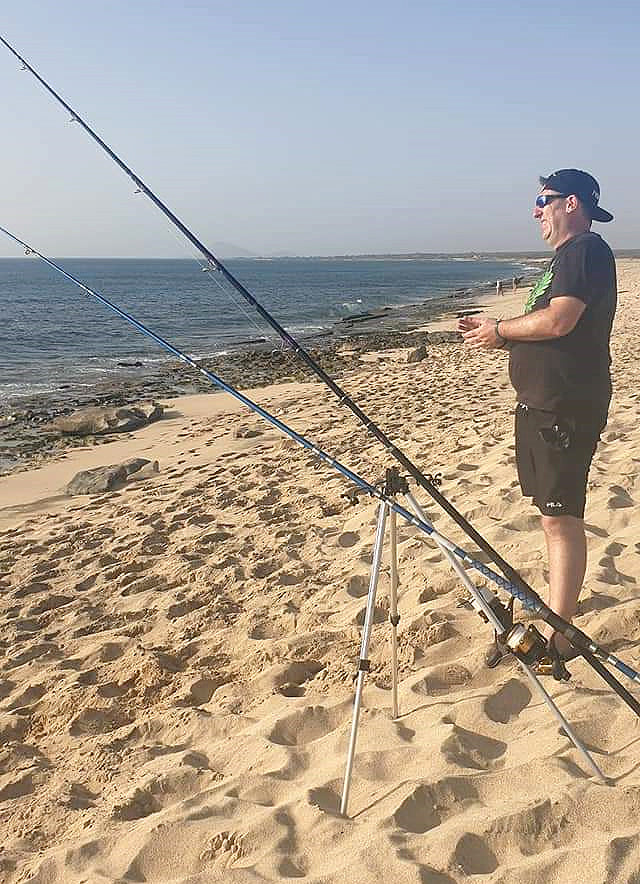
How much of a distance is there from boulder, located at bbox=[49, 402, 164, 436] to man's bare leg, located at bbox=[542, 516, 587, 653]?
30.1ft

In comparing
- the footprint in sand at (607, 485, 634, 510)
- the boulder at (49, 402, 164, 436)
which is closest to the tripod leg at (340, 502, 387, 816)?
the footprint in sand at (607, 485, 634, 510)

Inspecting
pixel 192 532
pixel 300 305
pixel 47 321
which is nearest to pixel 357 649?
pixel 192 532

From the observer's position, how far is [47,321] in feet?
110

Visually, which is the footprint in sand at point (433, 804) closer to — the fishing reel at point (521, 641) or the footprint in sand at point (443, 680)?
the fishing reel at point (521, 641)

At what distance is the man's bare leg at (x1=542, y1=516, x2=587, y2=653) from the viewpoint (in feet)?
9.80

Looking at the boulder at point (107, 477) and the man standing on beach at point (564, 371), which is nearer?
the man standing on beach at point (564, 371)

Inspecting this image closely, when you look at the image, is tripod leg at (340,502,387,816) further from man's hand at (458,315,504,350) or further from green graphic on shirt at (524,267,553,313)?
green graphic on shirt at (524,267,553,313)

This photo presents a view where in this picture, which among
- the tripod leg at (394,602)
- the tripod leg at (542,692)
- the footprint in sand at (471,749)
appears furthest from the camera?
the tripod leg at (394,602)

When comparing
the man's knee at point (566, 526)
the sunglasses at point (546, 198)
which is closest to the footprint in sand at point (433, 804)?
the man's knee at point (566, 526)

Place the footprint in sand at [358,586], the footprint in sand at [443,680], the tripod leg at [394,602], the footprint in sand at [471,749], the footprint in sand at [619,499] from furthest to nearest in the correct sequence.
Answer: the footprint in sand at [619,499] → the footprint in sand at [358,586] → the footprint in sand at [443,680] → the tripod leg at [394,602] → the footprint in sand at [471,749]

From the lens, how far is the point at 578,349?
2904 millimetres

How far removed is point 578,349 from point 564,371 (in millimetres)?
96

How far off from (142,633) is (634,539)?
9.20 ft

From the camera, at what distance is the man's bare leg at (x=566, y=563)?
118 inches
